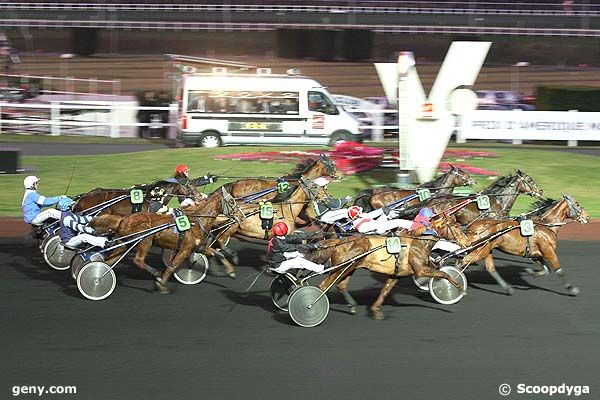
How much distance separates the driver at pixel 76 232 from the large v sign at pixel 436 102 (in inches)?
285

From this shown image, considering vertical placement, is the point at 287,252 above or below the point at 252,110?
below

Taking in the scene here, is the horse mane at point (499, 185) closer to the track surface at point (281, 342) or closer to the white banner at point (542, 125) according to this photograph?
the track surface at point (281, 342)

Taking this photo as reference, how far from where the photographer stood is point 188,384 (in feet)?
25.9

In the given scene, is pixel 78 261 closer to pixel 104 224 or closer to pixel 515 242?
pixel 104 224

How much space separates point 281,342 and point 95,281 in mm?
2652

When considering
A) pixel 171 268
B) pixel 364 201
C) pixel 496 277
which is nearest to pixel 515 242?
pixel 496 277

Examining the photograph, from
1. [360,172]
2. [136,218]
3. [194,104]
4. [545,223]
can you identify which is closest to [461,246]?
[545,223]

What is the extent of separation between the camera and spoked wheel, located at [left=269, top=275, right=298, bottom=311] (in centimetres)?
1009

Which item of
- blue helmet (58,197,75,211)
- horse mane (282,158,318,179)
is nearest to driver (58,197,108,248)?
blue helmet (58,197,75,211)

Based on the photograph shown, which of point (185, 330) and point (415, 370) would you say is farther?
point (185, 330)

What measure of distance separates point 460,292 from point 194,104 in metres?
13.9

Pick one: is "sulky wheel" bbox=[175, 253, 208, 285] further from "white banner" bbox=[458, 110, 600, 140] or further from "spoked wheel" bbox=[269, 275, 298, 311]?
"white banner" bbox=[458, 110, 600, 140]

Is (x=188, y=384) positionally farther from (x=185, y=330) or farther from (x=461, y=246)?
(x=461, y=246)

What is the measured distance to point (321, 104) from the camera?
23312 millimetres
